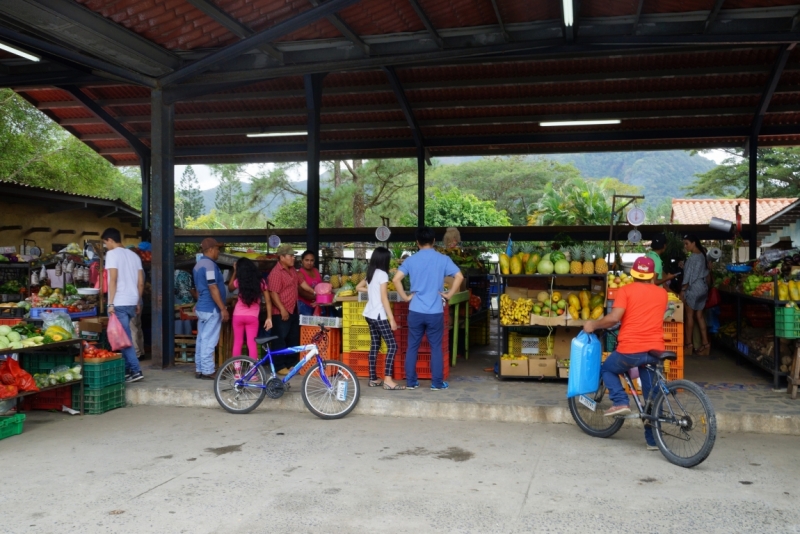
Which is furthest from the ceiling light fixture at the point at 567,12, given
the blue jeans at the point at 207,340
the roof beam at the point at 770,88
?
the blue jeans at the point at 207,340

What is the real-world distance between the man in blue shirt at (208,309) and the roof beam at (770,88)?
8.48 metres

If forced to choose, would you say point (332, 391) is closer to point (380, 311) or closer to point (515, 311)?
point (380, 311)

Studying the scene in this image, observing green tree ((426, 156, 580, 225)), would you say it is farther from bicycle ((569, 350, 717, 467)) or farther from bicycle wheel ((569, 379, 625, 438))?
bicycle ((569, 350, 717, 467))

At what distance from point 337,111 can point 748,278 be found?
8.56 m

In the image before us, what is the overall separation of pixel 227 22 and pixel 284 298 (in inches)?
131

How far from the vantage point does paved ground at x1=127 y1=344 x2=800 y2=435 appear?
686 centimetres

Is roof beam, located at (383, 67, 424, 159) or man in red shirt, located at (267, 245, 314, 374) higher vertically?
roof beam, located at (383, 67, 424, 159)

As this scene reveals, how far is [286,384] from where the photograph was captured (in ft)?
25.4

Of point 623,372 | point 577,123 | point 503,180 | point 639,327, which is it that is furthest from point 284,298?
point 503,180

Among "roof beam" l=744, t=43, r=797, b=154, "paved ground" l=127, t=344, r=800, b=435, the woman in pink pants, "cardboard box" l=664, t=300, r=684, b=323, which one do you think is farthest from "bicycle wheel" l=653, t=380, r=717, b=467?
"roof beam" l=744, t=43, r=797, b=154

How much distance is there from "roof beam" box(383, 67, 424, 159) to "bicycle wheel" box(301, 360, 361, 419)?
21.7ft

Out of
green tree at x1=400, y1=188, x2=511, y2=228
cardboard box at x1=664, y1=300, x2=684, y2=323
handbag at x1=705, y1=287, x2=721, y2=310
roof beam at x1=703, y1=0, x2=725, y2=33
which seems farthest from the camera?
green tree at x1=400, y1=188, x2=511, y2=228

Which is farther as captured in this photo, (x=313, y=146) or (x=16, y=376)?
(x=313, y=146)

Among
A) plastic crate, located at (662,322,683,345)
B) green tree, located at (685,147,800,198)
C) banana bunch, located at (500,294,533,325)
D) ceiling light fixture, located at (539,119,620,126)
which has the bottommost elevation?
plastic crate, located at (662,322,683,345)
